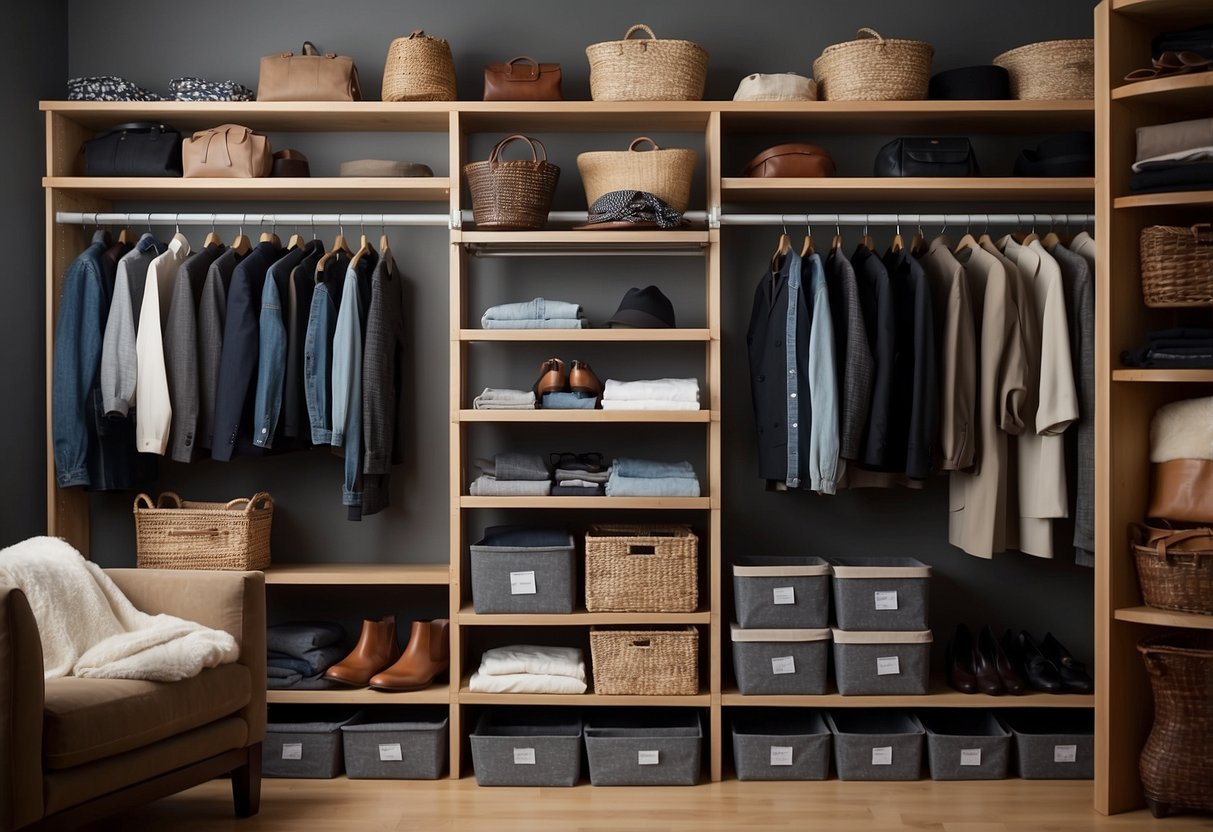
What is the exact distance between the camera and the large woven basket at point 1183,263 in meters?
3.12

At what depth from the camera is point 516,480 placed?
12.1ft

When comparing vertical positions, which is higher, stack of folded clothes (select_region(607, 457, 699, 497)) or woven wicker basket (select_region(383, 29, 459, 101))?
woven wicker basket (select_region(383, 29, 459, 101))

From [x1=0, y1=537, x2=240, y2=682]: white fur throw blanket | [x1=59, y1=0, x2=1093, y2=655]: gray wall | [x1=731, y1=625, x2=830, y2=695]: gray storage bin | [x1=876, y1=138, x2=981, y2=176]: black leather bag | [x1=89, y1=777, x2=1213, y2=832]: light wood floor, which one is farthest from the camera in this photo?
[x1=59, y1=0, x2=1093, y2=655]: gray wall

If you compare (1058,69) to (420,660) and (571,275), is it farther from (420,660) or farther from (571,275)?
(420,660)

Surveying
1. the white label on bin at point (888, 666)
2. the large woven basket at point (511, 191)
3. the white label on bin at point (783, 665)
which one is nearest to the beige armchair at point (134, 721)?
the large woven basket at point (511, 191)

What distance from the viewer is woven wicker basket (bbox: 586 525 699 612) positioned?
3.62 meters

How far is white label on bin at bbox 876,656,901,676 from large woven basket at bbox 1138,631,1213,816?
0.77 meters

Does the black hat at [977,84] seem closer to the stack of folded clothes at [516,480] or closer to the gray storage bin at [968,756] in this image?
the stack of folded clothes at [516,480]

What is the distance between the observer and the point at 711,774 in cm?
363

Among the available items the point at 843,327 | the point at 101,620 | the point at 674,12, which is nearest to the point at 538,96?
the point at 674,12

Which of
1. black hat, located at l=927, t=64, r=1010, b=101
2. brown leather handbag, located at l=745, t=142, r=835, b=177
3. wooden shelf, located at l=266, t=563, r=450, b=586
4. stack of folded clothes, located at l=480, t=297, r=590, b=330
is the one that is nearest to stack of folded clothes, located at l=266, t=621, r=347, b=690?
wooden shelf, located at l=266, t=563, r=450, b=586

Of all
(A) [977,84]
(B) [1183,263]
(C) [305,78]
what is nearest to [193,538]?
(C) [305,78]

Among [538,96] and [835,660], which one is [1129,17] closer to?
[538,96]

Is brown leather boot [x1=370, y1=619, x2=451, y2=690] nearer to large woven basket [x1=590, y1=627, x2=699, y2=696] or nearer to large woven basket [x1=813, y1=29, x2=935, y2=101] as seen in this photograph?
large woven basket [x1=590, y1=627, x2=699, y2=696]
